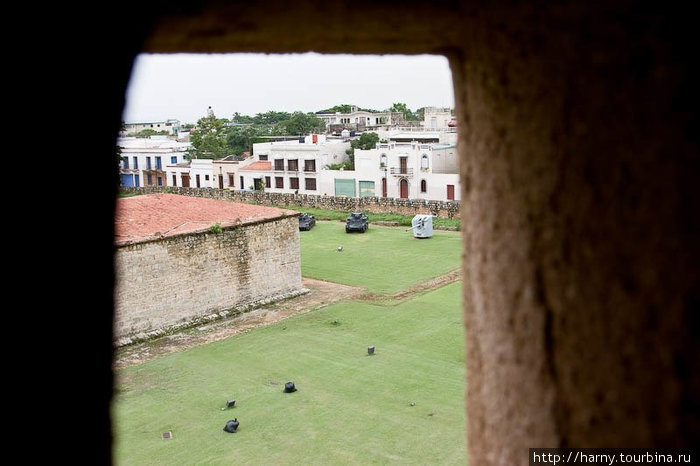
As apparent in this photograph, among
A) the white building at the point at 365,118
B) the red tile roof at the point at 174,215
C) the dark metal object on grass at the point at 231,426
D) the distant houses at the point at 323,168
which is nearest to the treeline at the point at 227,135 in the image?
the distant houses at the point at 323,168

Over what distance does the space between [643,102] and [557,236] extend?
0.24 meters

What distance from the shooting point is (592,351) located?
1.13 m

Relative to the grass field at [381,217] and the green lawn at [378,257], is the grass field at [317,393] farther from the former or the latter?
the grass field at [381,217]

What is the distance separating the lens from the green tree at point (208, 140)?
44.4 metres

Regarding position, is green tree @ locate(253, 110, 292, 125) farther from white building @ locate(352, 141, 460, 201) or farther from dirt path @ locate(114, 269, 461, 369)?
dirt path @ locate(114, 269, 461, 369)

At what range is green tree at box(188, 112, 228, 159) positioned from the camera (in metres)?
44.4

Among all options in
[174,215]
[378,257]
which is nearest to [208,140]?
[378,257]

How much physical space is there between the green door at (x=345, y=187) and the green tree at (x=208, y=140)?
50.1ft

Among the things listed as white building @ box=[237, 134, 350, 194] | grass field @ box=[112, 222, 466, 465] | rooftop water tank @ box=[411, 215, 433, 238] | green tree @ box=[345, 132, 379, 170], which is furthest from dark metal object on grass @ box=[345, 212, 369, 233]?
green tree @ box=[345, 132, 379, 170]

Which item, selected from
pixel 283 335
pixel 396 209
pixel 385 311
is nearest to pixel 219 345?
pixel 283 335

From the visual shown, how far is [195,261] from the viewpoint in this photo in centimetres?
1350

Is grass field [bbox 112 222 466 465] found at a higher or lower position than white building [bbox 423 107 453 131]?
lower

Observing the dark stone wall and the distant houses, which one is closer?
the dark stone wall

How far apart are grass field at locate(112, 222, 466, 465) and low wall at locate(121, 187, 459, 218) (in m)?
11.8
